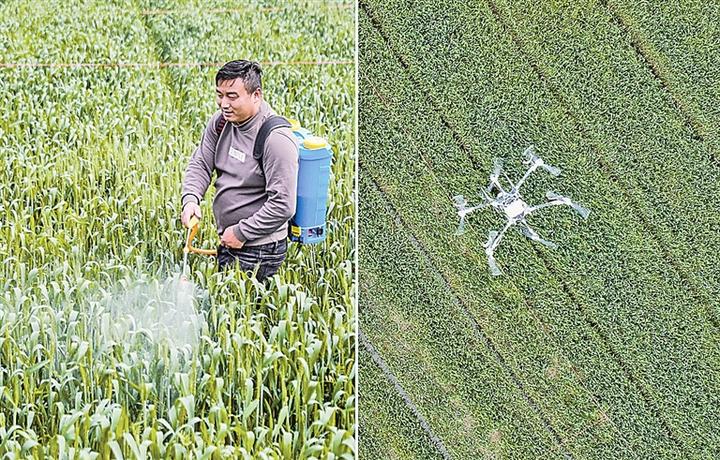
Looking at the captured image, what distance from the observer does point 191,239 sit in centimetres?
223

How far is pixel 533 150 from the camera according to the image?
2.57 meters

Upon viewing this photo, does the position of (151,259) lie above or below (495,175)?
below

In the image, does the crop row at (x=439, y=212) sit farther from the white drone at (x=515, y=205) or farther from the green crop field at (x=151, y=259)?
the green crop field at (x=151, y=259)

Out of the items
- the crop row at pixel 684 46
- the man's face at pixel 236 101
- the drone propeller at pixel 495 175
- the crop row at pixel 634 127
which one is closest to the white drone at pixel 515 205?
the drone propeller at pixel 495 175

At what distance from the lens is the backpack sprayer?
7.20 feet

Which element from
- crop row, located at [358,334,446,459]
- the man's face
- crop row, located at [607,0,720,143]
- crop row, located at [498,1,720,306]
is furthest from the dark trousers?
crop row, located at [607,0,720,143]

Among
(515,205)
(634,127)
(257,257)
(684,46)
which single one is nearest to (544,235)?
(515,205)

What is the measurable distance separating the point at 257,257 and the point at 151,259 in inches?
11.1

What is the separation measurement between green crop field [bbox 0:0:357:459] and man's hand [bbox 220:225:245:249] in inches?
1.7

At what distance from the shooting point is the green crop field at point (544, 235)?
2.52m

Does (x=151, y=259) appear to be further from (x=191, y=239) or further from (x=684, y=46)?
(x=684, y=46)

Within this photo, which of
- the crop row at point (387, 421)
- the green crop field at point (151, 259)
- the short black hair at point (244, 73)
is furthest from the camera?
the crop row at point (387, 421)

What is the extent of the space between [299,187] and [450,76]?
0.69m

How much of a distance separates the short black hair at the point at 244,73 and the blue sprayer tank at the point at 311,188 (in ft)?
0.48
